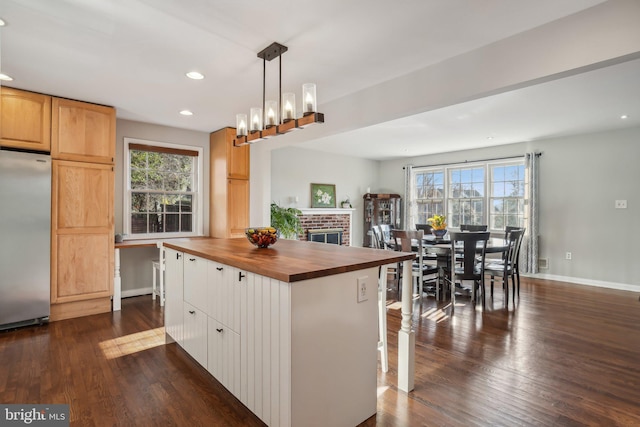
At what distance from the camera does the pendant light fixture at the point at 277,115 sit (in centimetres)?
231

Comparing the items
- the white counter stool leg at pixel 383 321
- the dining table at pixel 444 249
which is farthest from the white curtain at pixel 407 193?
the white counter stool leg at pixel 383 321

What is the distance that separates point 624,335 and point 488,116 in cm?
287

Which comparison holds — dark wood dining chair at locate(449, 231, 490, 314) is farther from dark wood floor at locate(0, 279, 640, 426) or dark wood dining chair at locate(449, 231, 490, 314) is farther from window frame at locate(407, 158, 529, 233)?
window frame at locate(407, 158, 529, 233)

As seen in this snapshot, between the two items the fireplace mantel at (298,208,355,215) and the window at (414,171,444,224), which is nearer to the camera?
the fireplace mantel at (298,208,355,215)

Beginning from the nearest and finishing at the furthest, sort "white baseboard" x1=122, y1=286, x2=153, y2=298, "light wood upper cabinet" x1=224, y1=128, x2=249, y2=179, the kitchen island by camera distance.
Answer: the kitchen island < "white baseboard" x1=122, y1=286, x2=153, y2=298 < "light wood upper cabinet" x1=224, y1=128, x2=249, y2=179

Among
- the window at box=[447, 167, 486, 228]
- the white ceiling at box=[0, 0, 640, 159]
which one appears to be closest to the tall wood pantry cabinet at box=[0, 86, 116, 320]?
the white ceiling at box=[0, 0, 640, 159]

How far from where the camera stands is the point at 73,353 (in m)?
2.78

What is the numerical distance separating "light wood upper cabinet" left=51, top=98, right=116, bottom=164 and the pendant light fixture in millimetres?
1985

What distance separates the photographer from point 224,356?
2.15 meters

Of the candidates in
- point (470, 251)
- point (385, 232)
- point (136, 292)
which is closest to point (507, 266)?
point (470, 251)

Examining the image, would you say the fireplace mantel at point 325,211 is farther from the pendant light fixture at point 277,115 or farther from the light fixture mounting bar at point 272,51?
the light fixture mounting bar at point 272,51

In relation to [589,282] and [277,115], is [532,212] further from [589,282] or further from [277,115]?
[277,115]

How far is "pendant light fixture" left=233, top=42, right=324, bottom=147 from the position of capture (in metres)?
2.31

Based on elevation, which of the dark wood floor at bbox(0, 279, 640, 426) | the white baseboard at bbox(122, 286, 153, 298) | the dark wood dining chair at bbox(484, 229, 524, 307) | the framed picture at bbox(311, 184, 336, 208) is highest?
the framed picture at bbox(311, 184, 336, 208)
